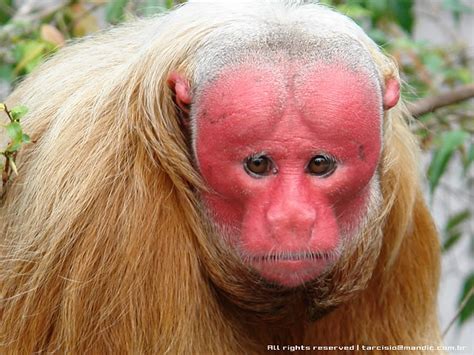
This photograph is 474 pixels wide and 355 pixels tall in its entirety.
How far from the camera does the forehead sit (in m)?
4.00

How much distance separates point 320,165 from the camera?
13.3 ft

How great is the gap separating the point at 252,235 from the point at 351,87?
65 centimetres

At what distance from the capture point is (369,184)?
4414 millimetres

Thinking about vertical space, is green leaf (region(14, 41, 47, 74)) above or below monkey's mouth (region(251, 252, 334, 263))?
above

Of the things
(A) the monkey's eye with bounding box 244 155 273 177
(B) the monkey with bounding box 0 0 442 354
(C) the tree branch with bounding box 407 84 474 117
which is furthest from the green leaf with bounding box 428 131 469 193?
(A) the monkey's eye with bounding box 244 155 273 177

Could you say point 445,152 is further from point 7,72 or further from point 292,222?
point 7,72

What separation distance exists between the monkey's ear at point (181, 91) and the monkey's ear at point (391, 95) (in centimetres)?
76

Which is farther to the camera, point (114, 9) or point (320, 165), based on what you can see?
point (114, 9)

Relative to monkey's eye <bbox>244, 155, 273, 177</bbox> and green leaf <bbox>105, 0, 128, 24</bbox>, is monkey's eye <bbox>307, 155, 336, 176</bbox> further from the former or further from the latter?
green leaf <bbox>105, 0, 128, 24</bbox>

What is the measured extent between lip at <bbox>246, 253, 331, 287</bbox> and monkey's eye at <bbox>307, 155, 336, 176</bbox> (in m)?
0.30

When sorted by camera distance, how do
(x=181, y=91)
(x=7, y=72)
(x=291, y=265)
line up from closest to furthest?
1. (x=291, y=265)
2. (x=181, y=91)
3. (x=7, y=72)

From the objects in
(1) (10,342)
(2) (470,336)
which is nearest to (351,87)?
(1) (10,342)

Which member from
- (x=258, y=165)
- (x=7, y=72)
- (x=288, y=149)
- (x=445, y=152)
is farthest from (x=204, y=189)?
(x=7, y=72)

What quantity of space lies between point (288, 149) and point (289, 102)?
0.17 metres
